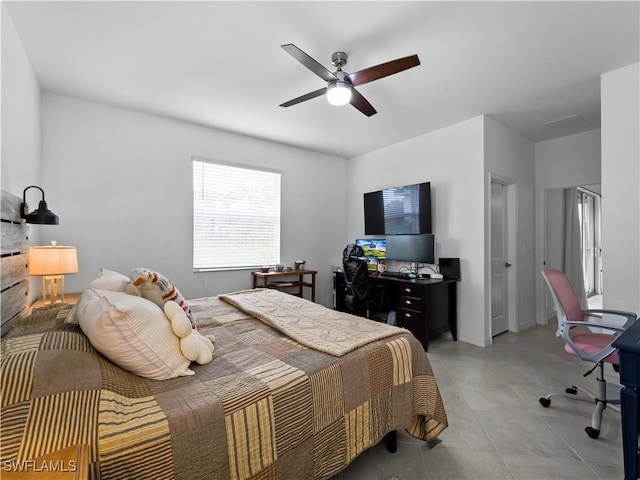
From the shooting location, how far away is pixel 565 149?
13.8ft

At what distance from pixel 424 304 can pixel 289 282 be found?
2.04 m

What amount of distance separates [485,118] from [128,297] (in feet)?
13.1

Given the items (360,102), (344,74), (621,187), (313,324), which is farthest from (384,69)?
(621,187)

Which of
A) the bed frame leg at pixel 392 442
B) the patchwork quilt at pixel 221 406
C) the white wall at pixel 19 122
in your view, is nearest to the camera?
the patchwork quilt at pixel 221 406

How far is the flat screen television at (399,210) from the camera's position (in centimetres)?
402

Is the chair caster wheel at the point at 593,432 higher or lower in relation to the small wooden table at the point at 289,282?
lower

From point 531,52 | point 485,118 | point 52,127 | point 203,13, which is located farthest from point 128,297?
point 485,118

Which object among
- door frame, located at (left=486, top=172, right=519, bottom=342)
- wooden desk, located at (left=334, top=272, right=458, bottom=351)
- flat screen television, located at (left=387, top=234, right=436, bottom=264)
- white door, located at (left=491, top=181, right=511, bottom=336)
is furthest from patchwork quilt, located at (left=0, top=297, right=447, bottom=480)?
door frame, located at (left=486, top=172, right=519, bottom=342)

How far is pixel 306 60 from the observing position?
6.40ft

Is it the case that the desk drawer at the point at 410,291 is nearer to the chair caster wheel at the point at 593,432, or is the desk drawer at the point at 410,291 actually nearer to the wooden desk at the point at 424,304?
the wooden desk at the point at 424,304

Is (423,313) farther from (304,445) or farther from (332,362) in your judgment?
(304,445)
